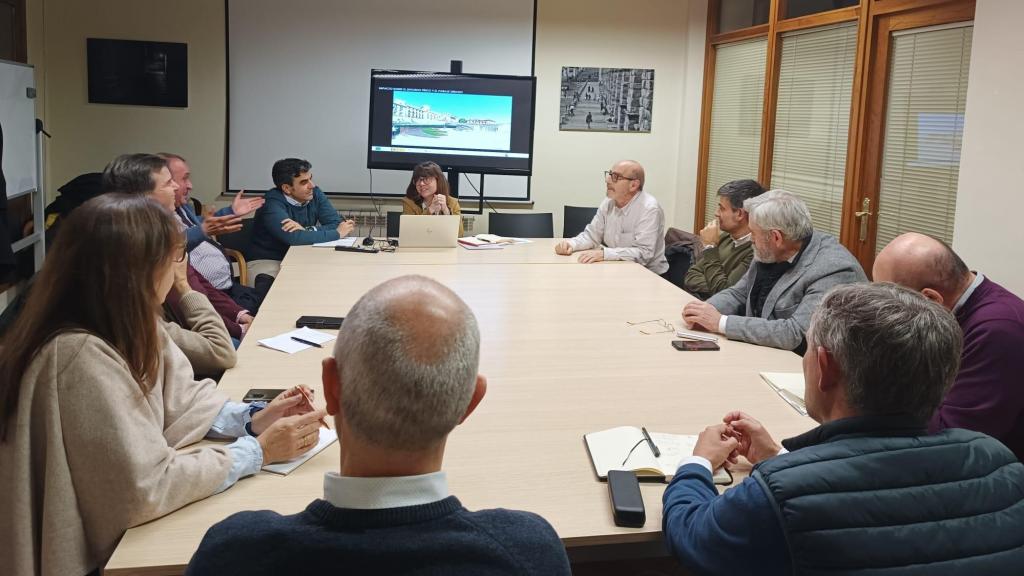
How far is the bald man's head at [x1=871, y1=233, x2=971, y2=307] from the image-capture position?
2.33 metres

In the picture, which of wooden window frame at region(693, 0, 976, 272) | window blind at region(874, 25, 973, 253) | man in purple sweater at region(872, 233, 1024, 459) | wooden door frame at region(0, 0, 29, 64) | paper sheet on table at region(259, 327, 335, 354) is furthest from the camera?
wooden door frame at region(0, 0, 29, 64)

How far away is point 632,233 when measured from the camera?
5.32 m

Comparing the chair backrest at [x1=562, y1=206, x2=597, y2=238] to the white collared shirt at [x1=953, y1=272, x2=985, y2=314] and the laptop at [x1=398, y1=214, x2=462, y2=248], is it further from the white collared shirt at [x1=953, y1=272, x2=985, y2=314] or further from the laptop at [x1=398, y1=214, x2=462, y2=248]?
the white collared shirt at [x1=953, y1=272, x2=985, y2=314]

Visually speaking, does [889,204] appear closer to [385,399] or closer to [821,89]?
[821,89]

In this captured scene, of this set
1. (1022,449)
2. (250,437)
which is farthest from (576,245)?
(250,437)

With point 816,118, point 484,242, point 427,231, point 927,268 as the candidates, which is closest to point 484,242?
point 484,242

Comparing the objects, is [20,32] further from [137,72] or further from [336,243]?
[336,243]

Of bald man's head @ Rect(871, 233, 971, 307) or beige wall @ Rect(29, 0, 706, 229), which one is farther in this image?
beige wall @ Rect(29, 0, 706, 229)

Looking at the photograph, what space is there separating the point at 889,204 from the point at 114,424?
4.34 m

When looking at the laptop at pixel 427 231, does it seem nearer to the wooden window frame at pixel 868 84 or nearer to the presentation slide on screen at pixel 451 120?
the presentation slide on screen at pixel 451 120

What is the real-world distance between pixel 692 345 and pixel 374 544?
2.23 m

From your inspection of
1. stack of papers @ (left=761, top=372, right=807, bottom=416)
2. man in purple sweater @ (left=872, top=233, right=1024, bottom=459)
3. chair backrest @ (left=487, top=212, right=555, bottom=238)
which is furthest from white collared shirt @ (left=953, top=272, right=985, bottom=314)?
chair backrest @ (left=487, top=212, right=555, bottom=238)

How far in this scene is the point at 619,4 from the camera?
705 cm

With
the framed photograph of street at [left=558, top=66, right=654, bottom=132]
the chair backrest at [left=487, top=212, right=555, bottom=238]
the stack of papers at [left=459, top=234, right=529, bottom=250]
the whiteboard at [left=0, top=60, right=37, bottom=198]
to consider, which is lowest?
the stack of papers at [left=459, top=234, right=529, bottom=250]
